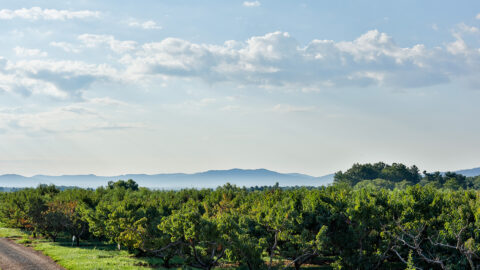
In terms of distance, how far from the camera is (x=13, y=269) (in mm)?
32344

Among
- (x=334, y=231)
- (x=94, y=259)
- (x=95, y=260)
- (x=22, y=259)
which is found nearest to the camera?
(x=334, y=231)

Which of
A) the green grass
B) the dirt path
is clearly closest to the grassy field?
the green grass

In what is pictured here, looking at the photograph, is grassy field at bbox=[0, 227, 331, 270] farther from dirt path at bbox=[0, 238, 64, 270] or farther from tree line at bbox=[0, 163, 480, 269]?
tree line at bbox=[0, 163, 480, 269]

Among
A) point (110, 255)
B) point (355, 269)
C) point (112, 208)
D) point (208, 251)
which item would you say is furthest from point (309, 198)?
point (110, 255)

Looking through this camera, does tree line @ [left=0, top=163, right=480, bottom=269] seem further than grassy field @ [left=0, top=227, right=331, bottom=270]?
No

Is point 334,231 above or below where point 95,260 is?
above

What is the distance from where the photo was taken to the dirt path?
3316cm

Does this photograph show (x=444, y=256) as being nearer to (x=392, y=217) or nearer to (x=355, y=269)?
(x=392, y=217)

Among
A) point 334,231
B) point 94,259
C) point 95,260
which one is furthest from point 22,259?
point 334,231

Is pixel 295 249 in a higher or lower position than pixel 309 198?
lower

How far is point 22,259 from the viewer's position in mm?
36500

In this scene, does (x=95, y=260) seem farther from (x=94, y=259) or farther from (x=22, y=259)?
(x=22, y=259)

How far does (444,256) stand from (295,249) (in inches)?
418

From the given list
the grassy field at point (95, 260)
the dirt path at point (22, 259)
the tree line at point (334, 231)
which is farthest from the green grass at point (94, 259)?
the tree line at point (334, 231)
